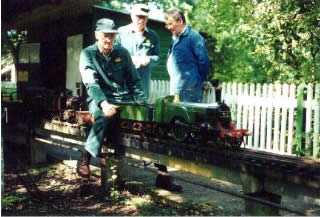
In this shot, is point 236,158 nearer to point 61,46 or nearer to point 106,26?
point 106,26

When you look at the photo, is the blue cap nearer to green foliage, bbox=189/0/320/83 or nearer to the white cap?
the white cap

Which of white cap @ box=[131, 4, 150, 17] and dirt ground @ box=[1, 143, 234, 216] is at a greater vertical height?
white cap @ box=[131, 4, 150, 17]

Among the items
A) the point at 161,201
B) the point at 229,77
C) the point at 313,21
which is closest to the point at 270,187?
the point at 161,201

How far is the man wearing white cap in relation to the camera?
7520mm

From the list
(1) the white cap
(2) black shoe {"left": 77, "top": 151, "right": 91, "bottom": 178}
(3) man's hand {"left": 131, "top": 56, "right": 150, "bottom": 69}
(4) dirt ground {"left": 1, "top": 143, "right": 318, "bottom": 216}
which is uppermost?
(1) the white cap

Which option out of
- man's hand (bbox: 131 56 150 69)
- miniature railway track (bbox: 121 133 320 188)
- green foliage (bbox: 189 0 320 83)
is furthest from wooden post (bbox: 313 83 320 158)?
miniature railway track (bbox: 121 133 320 188)

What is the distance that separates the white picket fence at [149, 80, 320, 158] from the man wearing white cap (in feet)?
7.25

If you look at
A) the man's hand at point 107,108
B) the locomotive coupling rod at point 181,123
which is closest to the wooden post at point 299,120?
the locomotive coupling rod at point 181,123

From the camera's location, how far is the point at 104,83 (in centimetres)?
635

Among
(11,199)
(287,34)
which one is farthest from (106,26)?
(287,34)

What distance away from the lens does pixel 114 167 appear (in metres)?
6.74

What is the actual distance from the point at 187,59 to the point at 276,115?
4.13 meters

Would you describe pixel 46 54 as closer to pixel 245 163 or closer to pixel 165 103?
pixel 165 103

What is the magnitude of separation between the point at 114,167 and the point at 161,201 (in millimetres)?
900
